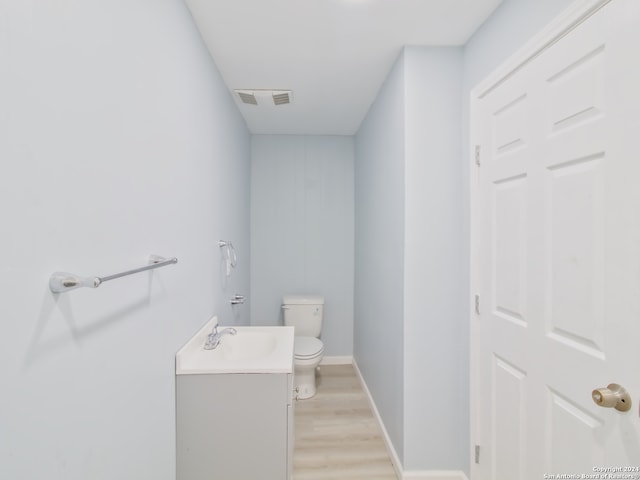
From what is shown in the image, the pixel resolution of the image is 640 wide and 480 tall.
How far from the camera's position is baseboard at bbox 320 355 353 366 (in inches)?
129

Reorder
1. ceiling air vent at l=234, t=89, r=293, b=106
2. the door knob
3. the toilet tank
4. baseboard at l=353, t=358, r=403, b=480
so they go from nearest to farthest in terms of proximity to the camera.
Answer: the door knob < baseboard at l=353, t=358, r=403, b=480 < ceiling air vent at l=234, t=89, r=293, b=106 < the toilet tank

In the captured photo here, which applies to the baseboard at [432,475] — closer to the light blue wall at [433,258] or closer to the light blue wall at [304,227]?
the light blue wall at [433,258]

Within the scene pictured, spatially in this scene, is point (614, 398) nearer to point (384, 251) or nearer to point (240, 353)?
point (384, 251)

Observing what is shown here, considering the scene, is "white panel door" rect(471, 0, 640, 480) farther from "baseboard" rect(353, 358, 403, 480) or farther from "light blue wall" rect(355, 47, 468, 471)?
"baseboard" rect(353, 358, 403, 480)

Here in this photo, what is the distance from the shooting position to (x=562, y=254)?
3.38 ft

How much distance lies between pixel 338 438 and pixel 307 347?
710mm

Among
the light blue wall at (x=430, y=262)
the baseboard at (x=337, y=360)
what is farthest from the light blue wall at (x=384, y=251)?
the baseboard at (x=337, y=360)

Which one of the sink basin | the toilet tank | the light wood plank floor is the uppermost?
the sink basin

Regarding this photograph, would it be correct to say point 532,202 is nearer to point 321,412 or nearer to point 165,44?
point 165,44

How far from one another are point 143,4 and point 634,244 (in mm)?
1666

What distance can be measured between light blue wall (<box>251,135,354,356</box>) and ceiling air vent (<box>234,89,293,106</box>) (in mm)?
799

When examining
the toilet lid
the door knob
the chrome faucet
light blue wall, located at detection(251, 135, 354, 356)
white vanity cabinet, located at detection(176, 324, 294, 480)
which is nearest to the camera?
the door knob

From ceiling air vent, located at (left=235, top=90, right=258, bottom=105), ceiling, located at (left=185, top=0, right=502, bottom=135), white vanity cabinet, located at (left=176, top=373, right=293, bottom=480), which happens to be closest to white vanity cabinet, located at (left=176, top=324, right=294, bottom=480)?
white vanity cabinet, located at (left=176, top=373, right=293, bottom=480)

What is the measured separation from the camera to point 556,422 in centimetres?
106
